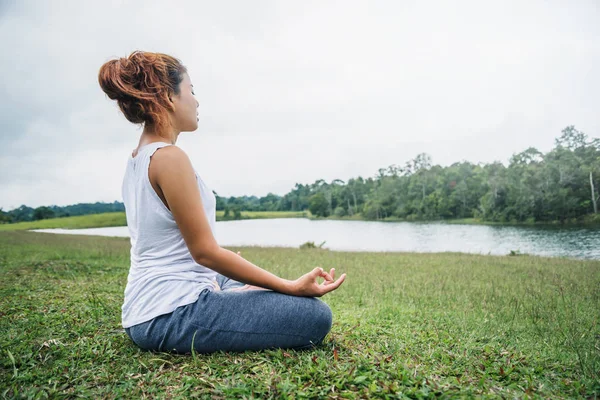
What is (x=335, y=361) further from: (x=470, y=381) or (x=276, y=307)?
(x=470, y=381)

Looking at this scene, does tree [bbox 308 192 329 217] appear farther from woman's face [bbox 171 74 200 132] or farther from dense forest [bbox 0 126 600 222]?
woman's face [bbox 171 74 200 132]

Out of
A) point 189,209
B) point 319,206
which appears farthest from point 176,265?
point 319,206

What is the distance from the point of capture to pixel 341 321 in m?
3.37

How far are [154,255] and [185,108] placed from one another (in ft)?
3.01

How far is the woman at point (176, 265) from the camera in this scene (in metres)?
1.83

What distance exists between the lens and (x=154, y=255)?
1970 mm

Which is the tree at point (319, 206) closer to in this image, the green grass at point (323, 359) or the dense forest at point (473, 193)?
the dense forest at point (473, 193)

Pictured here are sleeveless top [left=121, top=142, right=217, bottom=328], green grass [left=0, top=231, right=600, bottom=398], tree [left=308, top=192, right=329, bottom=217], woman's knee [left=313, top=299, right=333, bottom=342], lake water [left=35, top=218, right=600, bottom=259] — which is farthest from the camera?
tree [left=308, top=192, right=329, bottom=217]

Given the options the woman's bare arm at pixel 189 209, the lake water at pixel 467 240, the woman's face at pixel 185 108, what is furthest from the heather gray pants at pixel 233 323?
the lake water at pixel 467 240

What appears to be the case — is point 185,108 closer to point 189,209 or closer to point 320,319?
point 189,209

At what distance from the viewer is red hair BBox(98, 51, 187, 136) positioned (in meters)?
1.93

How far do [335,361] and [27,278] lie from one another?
17.6 ft

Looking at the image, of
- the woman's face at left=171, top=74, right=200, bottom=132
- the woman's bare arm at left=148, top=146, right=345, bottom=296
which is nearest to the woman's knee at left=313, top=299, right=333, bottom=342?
the woman's bare arm at left=148, top=146, right=345, bottom=296

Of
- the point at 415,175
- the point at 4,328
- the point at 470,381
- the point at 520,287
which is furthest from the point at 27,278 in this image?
the point at 415,175
